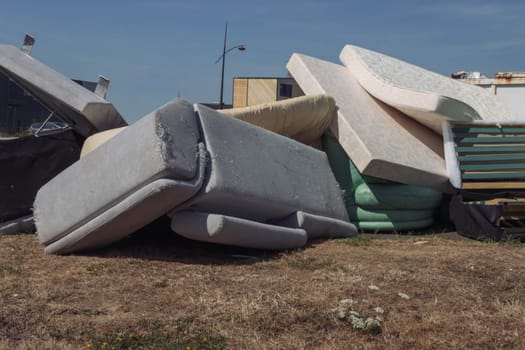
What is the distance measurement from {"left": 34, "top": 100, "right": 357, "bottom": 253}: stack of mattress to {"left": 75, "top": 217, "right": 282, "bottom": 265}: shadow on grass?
0.14 metres

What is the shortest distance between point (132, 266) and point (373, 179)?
10.5 ft

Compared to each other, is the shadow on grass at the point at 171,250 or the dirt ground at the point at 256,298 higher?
the dirt ground at the point at 256,298

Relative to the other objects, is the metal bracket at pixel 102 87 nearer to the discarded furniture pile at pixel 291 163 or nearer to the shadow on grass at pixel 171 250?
the discarded furniture pile at pixel 291 163

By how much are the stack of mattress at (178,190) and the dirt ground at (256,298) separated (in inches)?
9.4

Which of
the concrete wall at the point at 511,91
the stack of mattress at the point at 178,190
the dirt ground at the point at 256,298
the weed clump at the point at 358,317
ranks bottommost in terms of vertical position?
the dirt ground at the point at 256,298

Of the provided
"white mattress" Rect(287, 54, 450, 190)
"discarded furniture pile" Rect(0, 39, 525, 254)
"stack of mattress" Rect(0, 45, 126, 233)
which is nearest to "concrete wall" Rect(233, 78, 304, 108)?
"discarded furniture pile" Rect(0, 39, 525, 254)

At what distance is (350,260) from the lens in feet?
16.3

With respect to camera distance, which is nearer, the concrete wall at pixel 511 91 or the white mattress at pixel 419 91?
the white mattress at pixel 419 91

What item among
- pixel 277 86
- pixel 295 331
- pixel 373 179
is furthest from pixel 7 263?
pixel 277 86

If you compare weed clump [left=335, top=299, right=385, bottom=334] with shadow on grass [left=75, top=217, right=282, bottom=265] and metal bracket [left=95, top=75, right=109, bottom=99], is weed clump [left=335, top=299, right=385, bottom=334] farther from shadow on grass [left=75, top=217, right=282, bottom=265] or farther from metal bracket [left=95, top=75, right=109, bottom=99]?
metal bracket [left=95, top=75, right=109, bottom=99]

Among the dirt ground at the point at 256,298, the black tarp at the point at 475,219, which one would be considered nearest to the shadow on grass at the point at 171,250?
the dirt ground at the point at 256,298

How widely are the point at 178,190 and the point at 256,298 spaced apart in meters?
1.09

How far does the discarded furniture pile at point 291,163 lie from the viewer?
4.66 meters

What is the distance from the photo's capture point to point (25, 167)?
610cm
